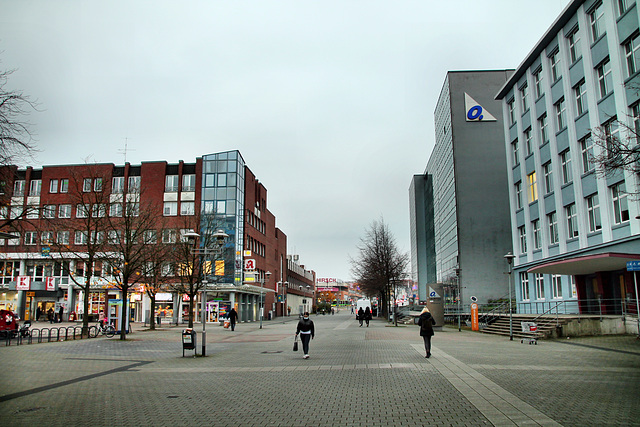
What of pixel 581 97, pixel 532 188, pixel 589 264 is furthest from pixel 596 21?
pixel 589 264

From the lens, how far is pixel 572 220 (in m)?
31.7

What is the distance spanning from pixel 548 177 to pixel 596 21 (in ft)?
34.1

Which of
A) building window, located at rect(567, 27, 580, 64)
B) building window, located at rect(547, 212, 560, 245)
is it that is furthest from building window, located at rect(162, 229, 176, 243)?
building window, located at rect(567, 27, 580, 64)

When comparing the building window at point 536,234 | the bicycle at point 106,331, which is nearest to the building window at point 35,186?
the bicycle at point 106,331

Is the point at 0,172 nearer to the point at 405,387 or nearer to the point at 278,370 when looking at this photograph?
the point at 278,370

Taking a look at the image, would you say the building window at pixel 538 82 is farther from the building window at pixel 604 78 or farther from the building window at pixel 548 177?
the building window at pixel 604 78

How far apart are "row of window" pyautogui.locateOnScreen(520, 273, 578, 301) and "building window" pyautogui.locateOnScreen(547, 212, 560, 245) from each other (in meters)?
2.32

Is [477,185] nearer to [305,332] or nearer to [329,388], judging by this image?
[305,332]

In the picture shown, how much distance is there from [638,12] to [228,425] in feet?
84.0

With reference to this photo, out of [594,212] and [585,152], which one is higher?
[585,152]

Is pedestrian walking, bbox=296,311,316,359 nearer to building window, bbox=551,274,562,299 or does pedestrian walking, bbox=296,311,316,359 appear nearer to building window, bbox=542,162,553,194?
building window, bbox=551,274,562,299

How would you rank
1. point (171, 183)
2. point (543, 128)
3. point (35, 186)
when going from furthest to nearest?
point (35, 186) < point (171, 183) < point (543, 128)

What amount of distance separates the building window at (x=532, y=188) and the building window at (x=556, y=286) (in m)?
5.96

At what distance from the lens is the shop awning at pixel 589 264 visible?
74.8 ft
